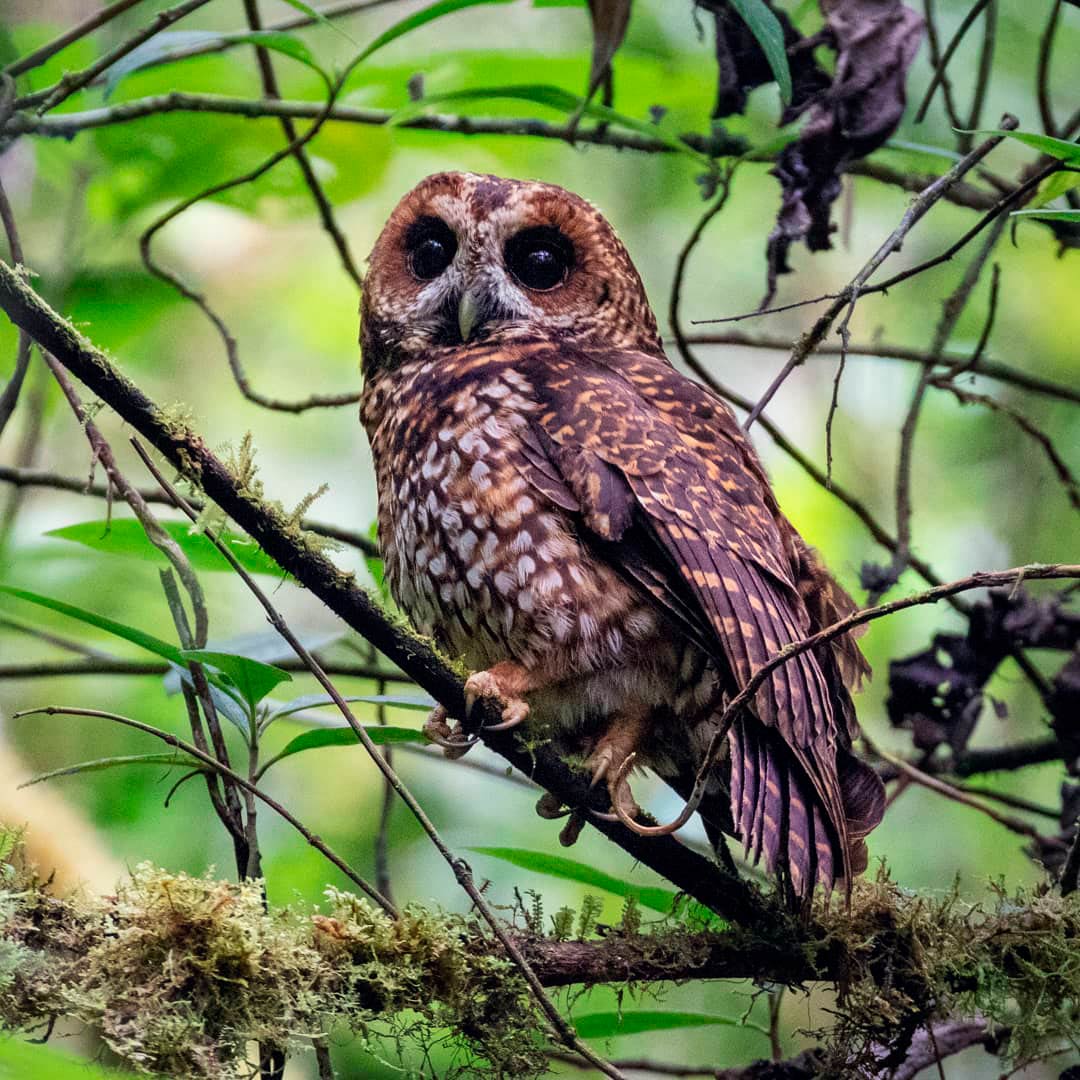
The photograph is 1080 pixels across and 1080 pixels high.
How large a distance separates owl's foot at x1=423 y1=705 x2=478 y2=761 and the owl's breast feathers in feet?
0.70

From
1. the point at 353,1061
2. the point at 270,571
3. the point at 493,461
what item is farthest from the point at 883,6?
the point at 353,1061

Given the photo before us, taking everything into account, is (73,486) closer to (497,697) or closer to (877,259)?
(497,697)

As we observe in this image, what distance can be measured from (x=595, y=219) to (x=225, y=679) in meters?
1.51

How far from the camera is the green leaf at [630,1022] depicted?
237cm

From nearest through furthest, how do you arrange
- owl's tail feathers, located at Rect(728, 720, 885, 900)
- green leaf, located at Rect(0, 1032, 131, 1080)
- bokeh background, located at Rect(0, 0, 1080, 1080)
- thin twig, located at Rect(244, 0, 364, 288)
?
1. green leaf, located at Rect(0, 1032, 131, 1080)
2. owl's tail feathers, located at Rect(728, 720, 885, 900)
3. thin twig, located at Rect(244, 0, 364, 288)
4. bokeh background, located at Rect(0, 0, 1080, 1080)

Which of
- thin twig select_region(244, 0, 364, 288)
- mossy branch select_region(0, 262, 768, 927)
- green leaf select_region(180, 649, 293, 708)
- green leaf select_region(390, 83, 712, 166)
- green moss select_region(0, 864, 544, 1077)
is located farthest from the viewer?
thin twig select_region(244, 0, 364, 288)

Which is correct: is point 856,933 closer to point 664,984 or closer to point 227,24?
point 664,984

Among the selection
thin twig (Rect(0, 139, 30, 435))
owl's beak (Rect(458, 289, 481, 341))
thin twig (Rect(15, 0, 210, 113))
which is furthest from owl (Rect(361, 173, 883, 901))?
thin twig (Rect(15, 0, 210, 113))

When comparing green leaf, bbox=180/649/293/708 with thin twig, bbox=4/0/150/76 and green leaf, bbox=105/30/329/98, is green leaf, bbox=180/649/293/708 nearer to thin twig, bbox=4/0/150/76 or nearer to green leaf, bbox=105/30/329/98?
green leaf, bbox=105/30/329/98

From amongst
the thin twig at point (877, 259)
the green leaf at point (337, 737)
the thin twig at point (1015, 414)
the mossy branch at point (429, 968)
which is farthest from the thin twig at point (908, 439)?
the green leaf at point (337, 737)

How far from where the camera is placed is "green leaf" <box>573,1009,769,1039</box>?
2.37 meters

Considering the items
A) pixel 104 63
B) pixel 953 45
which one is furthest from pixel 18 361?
pixel 953 45

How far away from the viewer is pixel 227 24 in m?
6.10

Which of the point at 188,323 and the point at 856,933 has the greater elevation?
the point at 188,323
